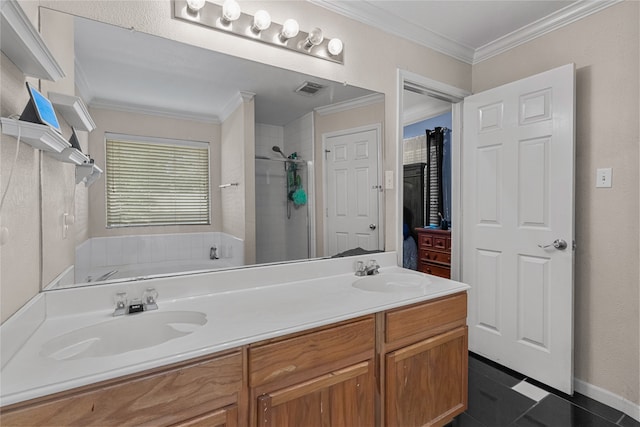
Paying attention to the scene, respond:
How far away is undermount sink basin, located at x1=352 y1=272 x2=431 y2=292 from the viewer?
67.6 inches

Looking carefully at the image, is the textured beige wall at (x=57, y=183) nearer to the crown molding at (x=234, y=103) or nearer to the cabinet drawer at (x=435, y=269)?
the crown molding at (x=234, y=103)

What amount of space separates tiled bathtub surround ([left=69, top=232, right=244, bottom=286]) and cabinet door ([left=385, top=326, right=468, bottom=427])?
0.88m

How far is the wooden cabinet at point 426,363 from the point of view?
134 centimetres

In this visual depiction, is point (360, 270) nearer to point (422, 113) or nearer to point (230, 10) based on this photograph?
point (230, 10)

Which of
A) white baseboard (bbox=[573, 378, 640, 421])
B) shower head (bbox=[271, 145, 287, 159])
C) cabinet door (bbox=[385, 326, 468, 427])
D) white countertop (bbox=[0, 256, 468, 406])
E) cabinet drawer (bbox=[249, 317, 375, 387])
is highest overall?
shower head (bbox=[271, 145, 287, 159])

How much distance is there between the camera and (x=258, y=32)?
5.08 ft

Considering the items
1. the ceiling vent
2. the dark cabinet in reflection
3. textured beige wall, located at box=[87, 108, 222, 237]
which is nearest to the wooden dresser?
the dark cabinet in reflection

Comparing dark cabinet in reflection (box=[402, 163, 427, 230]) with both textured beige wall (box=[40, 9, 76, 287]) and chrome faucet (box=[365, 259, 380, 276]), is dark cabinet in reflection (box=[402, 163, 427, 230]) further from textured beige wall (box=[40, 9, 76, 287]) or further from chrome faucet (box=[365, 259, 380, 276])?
textured beige wall (box=[40, 9, 76, 287])

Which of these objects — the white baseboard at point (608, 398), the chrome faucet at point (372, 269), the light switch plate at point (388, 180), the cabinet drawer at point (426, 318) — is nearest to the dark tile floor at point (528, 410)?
the white baseboard at point (608, 398)

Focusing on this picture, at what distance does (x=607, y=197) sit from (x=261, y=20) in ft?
6.95

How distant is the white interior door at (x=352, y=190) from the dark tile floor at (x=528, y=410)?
1090mm

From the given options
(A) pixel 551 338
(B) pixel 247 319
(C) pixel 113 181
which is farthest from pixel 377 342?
(A) pixel 551 338

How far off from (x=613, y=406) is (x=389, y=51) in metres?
2.46

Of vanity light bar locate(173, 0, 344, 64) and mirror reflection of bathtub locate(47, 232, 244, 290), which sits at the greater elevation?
vanity light bar locate(173, 0, 344, 64)
